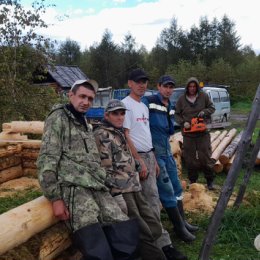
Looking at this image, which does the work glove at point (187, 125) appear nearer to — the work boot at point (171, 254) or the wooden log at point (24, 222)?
the work boot at point (171, 254)

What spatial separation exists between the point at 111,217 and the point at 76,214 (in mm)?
316

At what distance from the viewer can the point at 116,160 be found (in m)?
3.60

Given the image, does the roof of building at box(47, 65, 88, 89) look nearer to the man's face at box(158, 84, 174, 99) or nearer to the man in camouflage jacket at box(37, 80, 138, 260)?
the man's face at box(158, 84, 174, 99)

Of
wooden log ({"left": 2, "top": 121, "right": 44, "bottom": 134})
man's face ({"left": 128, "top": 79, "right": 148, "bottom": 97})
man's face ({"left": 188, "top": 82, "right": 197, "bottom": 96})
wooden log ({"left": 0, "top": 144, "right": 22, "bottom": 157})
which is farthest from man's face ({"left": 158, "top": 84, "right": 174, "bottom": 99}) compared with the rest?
wooden log ({"left": 0, "top": 144, "right": 22, "bottom": 157})

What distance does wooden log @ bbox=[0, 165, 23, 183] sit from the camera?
6666 millimetres

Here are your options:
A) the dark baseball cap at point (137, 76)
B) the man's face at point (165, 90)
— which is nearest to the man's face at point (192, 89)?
the man's face at point (165, 90)

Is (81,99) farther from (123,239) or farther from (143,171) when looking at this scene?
(123,239)

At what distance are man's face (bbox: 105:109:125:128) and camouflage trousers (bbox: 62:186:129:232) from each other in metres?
0.77

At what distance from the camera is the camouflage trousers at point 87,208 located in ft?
9.86

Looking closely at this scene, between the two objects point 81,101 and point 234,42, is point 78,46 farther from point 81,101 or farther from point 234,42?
point 81,101

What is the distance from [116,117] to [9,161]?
3800 mm

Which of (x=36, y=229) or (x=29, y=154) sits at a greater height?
(x=36, y=229)

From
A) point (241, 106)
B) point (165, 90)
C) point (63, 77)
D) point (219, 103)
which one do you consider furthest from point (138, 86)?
point (241, 106)

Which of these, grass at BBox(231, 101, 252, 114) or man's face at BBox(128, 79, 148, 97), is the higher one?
man's face at BBox(128, 79, 148, 97)
